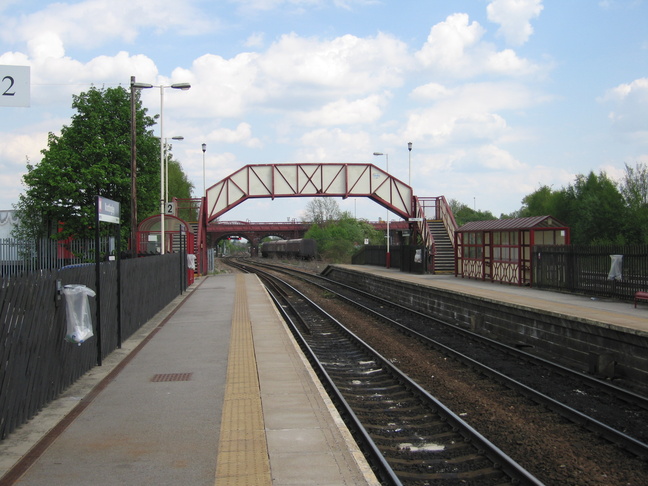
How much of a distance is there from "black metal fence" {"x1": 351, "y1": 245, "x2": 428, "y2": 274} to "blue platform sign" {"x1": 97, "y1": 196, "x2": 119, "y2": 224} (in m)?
24.4

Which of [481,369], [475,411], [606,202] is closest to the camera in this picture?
[475,411]

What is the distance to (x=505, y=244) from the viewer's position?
24.4 m

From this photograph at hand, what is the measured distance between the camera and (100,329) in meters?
10.5

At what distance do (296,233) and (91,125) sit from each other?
67589 mm

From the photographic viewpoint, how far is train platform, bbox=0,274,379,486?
17.7ft

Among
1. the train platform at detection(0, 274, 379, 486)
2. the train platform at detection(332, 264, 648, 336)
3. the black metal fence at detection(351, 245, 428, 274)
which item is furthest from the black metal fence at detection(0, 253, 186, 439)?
the black metal fence at detection(351, 245, 428, 274)

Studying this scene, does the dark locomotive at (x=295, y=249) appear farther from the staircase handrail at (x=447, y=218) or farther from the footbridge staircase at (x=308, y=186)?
the staircase handrail at (x=447, y=218)

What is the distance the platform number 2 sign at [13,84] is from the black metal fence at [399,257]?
27870mm

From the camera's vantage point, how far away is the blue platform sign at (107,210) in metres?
10.3

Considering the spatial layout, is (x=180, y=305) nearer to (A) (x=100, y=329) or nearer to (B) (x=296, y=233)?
(A) (x=100, y=329)

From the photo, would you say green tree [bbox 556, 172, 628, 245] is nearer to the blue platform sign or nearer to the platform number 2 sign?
the blue platform sign

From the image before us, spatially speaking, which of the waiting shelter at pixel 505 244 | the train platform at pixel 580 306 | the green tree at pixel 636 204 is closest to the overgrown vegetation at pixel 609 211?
the green tree at pixel 636 204

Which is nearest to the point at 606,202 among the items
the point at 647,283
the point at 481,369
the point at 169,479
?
the point at 647,283

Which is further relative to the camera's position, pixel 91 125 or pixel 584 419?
pixel 91 125
